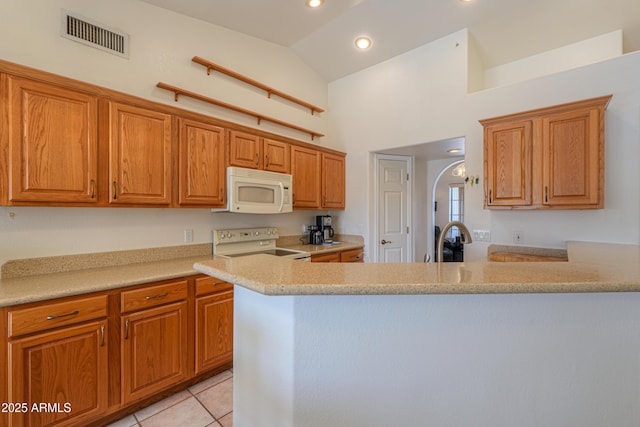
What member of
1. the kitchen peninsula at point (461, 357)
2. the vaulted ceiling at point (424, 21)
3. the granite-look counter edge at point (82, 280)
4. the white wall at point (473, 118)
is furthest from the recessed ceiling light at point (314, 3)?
the kitchen peninsula at point (461, 357)

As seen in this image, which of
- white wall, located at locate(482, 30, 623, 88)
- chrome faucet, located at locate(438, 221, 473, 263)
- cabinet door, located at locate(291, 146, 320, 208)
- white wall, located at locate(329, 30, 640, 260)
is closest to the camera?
chrome faucet, located at locate(438, 221, 473, 263)

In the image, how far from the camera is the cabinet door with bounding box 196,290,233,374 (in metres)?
2.20

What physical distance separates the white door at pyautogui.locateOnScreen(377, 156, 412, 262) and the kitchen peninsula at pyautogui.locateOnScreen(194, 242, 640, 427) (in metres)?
2.99

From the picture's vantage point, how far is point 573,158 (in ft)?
7.43

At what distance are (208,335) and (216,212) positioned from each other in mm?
1211

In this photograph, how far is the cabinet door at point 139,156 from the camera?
202 cm

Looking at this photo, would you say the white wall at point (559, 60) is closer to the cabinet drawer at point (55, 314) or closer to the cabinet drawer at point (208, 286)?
the cabinet drawer at point (208, 286)

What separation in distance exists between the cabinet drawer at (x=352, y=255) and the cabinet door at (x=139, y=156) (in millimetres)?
2106

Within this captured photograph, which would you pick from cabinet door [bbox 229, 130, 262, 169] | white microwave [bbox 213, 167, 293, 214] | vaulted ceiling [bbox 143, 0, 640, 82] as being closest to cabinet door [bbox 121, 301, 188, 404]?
white microwave [bbox 213, 167, 293, 214]

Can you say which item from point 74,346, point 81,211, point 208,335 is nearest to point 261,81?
point 81,211

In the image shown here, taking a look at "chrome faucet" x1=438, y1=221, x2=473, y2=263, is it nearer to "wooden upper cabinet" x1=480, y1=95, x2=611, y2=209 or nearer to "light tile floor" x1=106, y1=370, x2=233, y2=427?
"wooden upper cabinet" x1=480, y1=95, x2=611, y2=209

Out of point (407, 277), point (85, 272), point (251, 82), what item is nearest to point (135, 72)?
point (251, 82)

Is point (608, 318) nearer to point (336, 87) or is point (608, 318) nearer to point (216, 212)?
point (216, 212)

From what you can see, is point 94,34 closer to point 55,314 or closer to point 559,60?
point 55,314
